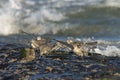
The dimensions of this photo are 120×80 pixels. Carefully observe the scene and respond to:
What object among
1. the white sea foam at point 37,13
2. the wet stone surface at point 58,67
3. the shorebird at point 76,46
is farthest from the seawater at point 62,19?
the wet stone surface at point 58,67

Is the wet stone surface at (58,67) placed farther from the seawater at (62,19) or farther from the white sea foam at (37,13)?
the white sea foam at (37,13)

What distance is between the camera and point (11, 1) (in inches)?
573

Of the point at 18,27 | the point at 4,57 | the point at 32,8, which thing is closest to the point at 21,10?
the point at 32,8

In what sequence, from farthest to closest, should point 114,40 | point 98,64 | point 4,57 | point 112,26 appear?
point 112,26 → point 114,40 → point 4,57 → point 98,64

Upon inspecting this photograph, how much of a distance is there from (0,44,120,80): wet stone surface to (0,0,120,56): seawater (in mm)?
3669

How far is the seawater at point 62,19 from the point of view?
40.0 ft

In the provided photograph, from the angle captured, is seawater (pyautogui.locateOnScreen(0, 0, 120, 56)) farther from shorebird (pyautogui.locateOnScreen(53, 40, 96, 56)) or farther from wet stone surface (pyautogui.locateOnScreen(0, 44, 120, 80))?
wet stone surface (pyautogui.locateOnScreen(0, 44, 120, 80))

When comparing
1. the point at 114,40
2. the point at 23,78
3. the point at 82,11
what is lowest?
the point at 23,78

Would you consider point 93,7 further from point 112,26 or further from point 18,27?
point 18,27

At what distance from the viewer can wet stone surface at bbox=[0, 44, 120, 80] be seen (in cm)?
620

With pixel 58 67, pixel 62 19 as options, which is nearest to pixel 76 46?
pixel 58 67

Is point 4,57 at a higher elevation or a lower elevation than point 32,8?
lower

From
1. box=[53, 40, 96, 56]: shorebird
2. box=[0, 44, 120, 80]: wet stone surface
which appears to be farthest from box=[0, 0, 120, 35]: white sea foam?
box=[53, 40, 96, 56]: shorebird

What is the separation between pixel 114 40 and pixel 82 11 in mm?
2915
